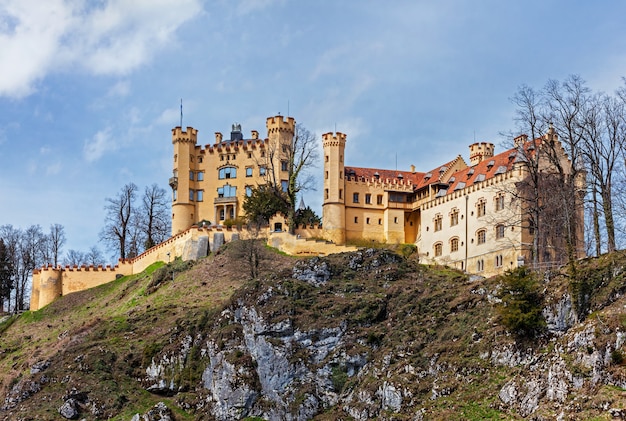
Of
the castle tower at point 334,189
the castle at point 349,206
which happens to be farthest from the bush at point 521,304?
the castle tower at point 334,189

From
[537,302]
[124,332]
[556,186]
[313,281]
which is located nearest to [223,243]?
[124,332]

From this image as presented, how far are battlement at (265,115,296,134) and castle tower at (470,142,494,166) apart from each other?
17036 millimetres

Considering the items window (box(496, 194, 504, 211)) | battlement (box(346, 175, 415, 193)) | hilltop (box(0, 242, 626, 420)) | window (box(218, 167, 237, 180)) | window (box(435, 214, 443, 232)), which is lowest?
hilltop (box(0, 242, 626, 420))

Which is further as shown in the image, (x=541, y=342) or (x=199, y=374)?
(x=199, y=374)

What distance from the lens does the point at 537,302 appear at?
44.9 m

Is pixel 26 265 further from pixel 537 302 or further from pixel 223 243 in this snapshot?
pixel 537 302

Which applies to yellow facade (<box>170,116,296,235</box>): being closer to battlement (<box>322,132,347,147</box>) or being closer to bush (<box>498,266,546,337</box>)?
battlement (<box>322,132,347,147</box>)

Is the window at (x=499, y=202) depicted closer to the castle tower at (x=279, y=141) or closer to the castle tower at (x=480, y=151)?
the castle tower at (x=480, y=151)

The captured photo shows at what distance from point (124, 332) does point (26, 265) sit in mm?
35662

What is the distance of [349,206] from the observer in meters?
82.5

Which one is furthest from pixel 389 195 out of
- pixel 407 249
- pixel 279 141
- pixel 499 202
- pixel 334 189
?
pixel 499 202

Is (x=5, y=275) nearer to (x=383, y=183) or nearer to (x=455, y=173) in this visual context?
(x=383, y=183)

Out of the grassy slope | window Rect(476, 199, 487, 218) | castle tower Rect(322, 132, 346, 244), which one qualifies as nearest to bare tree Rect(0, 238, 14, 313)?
the grassy slope

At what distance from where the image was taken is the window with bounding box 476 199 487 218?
7075 centimetres
